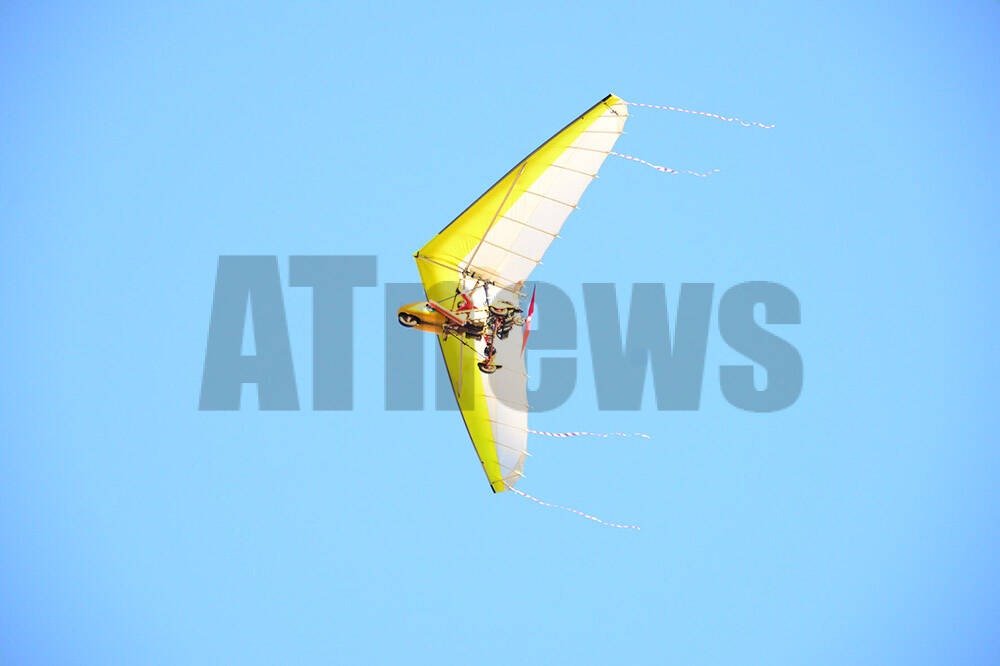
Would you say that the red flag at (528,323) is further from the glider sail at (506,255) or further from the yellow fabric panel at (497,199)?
the yellow fabric panel at (497,199)

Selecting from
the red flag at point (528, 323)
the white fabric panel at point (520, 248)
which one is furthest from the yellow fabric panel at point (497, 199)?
the red flag at point (528, 323)

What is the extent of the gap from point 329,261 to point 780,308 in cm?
1248

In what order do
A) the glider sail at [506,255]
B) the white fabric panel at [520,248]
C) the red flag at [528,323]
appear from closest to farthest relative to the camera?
the glider sail at [506,255] < the white fabric panel at [520,248] < the red flag at [528,323]

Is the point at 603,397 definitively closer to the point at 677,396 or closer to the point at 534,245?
the point at 677,396

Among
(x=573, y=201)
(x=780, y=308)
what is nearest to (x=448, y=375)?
(x=573, y=201)

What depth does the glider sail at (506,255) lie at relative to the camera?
19844mm

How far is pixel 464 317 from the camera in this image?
19.7 meters

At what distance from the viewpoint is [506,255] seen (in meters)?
21.1

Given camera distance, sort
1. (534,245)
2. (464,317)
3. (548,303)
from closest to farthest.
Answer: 1. (464,317)
2. (534,245)
3. (548,303)

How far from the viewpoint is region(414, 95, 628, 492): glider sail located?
1984cm

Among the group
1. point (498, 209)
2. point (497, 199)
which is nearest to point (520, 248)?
point (498, 209)

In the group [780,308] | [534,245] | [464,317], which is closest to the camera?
[464,317]

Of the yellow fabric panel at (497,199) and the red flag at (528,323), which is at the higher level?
the yellow fabric panel at (497,199)

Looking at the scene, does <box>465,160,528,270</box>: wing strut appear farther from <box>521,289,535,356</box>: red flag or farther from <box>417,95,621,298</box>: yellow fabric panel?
<box>521,289,535,356</box>: red flag
